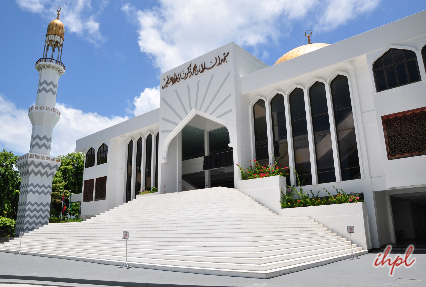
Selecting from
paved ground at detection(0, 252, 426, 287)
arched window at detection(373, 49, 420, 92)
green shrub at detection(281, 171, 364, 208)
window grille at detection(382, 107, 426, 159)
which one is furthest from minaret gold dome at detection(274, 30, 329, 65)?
paved ground at detection(0, 252, 426, 287)

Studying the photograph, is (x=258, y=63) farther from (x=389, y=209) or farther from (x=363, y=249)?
(x=363, y=249)

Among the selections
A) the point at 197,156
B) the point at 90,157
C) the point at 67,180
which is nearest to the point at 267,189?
the point at 197,156

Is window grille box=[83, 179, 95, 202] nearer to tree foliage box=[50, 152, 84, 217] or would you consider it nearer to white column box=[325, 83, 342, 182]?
tree foliage box=[50, 152, 84, 217]

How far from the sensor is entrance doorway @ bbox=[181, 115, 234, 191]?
19953 mm

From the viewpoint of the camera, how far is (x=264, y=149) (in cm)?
1652

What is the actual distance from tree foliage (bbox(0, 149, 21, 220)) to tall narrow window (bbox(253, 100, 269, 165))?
67.0 ft

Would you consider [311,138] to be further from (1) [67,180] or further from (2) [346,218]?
(1) [67,180]

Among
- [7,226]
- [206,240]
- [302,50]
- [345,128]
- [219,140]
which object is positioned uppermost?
[302,50]

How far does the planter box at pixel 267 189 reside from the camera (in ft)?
46.0

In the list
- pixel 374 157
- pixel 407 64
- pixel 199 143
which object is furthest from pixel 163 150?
pixel 407 64

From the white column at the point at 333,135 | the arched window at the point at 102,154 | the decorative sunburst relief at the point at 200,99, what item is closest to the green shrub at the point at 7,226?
the arched window at the point at 102,154

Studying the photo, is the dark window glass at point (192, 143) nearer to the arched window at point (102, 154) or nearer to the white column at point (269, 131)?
the arched window at point (102, 154)

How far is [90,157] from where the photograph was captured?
26.0 m

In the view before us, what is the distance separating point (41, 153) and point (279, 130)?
15.3m
